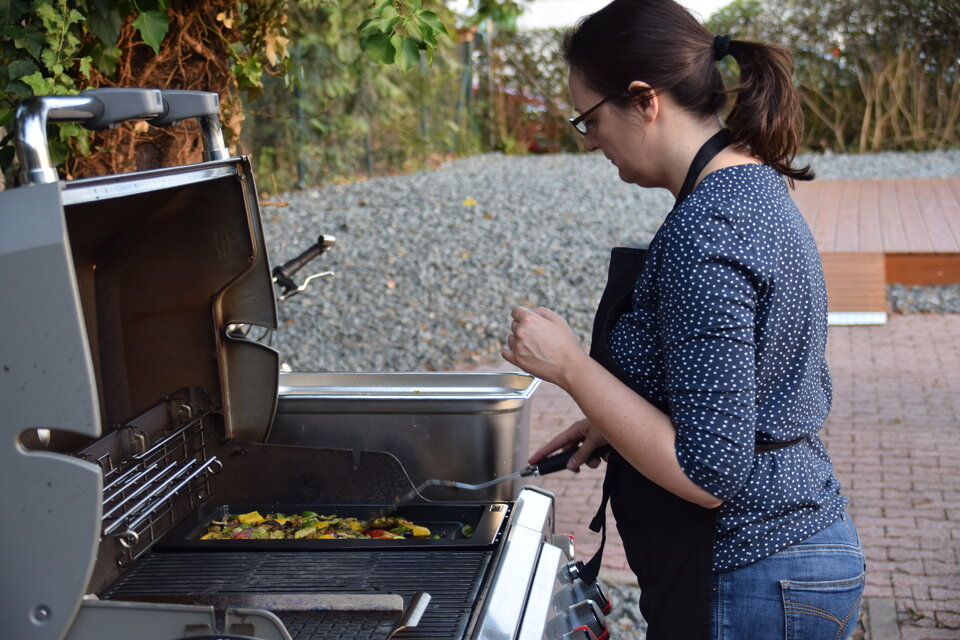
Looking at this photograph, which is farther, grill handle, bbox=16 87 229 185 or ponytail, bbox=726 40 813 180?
ponytail, bbox=726 40 813 180

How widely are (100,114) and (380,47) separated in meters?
1.38

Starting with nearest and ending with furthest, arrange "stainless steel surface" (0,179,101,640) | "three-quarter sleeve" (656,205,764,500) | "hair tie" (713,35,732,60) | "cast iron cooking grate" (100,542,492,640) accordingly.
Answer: "stainless steel surface" (0,179,101,640), "three-quarter sleeve" (656,205,764,500), "cast iron cooking grate" (100,542,492,640), "hair tie" (713,35,732,60)

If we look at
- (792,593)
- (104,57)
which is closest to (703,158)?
(792,593)

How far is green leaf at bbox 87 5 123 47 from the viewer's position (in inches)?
111

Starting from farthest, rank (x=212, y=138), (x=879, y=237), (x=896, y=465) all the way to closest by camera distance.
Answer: (x=879, y=237), (x=896, y=465), (x=212, y=138)

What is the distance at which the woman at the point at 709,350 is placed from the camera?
1556 mm

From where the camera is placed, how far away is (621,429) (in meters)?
1.64

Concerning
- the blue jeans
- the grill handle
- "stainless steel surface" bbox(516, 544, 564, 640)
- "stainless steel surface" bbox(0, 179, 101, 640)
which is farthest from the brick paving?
"stainless steel surface" bbox(0, 179, 101, 640)

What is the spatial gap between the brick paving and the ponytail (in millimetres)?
2550

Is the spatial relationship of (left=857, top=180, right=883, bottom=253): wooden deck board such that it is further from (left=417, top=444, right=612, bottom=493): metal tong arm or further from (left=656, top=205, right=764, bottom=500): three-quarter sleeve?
(left=656, top=205, right=764, bottom=500): three-quarter sleeve

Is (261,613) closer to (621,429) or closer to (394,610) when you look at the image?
(394,610)

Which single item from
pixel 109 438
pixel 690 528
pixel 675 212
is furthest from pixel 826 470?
pixel 109 438

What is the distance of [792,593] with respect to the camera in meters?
1.70

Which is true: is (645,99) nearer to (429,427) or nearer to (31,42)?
(429,427)
